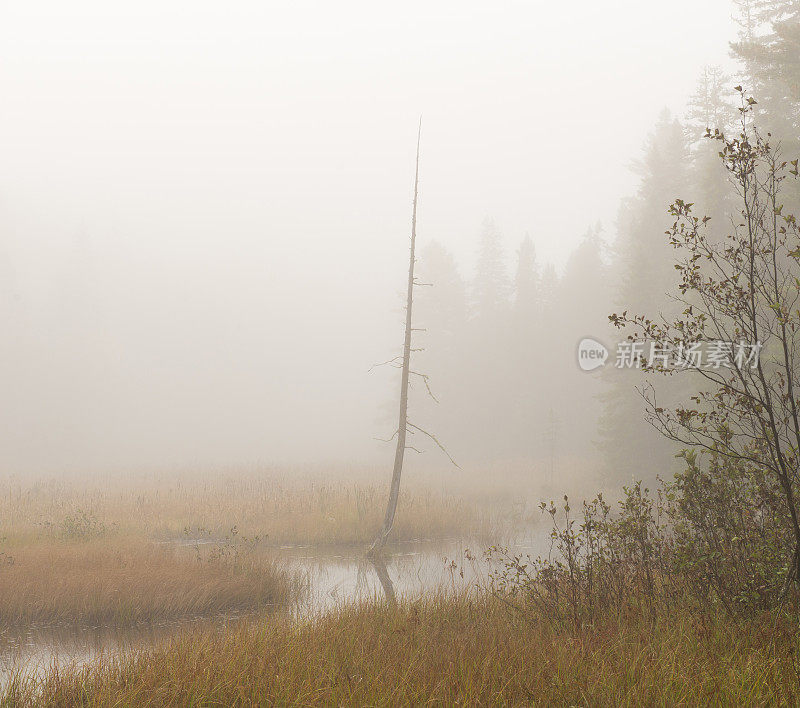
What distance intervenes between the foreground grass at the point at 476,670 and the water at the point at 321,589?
1.04 m

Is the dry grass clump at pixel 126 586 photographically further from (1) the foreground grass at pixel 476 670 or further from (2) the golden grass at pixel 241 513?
(1) the foreground grass at pixel 476 670

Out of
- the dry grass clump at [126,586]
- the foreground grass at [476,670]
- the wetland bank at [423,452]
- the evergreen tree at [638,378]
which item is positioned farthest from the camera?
the evergreen tree at [638,378]

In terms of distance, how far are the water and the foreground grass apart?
1.04 m

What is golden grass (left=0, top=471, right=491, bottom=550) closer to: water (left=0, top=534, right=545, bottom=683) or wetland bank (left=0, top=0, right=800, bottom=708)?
wetland bank (left=0, top=0, right=800, bottom=708)

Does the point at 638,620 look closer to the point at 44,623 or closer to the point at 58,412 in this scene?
the point at 44,623

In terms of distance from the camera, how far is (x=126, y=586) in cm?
1003

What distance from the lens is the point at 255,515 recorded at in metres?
17.9

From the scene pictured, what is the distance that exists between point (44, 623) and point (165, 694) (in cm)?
600

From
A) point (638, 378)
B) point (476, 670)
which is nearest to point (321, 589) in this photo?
point (476, 670)

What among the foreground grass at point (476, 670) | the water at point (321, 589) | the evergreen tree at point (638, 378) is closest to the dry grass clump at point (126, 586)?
the water at point (321, 589)

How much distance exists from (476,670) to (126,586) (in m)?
7.32

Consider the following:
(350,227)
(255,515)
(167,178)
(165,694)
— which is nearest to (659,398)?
(255,515)

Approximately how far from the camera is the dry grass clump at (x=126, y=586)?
9.48m

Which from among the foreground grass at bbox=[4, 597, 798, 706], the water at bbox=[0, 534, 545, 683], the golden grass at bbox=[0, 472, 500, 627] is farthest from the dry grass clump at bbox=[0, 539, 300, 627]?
the foreground grass at bbox=[4, 597, 798, 706]
